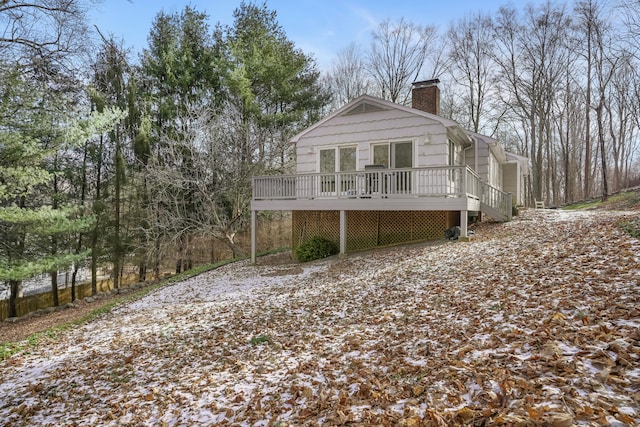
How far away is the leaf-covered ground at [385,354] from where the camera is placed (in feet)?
9.24

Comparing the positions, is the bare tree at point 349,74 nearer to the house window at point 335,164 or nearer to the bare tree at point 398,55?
the bare tree at point 398,55

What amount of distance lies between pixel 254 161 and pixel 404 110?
872 cm

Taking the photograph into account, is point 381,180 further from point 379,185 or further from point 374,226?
point 374,226

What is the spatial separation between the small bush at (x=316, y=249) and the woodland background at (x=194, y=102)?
5833mm

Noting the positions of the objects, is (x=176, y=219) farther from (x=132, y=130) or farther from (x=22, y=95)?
(x=22, y=95)

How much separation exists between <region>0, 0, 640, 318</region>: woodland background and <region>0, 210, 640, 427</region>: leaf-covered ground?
20.6ft

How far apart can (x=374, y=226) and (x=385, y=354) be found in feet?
28.8

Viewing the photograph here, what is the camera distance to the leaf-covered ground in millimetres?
2816

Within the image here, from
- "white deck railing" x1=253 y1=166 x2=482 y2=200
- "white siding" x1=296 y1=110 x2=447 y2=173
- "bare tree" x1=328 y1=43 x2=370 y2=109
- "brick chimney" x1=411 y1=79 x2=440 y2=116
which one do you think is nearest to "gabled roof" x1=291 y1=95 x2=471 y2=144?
"white siding" x1=296 y1=110 x2=447 y2=173

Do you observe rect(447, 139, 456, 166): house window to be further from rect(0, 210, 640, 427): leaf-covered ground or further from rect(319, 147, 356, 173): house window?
rect(0, 210, 640, 427): leaf-covered ground

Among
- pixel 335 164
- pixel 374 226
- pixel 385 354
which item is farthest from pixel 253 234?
pixel 385 354

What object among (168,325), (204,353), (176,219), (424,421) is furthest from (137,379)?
(176,219)

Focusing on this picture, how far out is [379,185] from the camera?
35.2 feet

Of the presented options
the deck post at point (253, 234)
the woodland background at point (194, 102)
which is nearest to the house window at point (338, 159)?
the deck post at point (253, 234)
